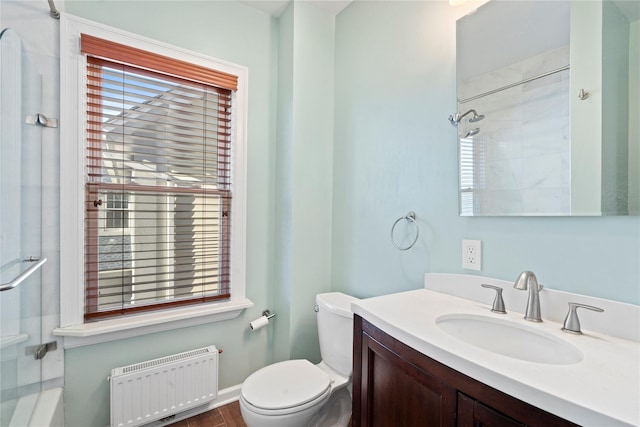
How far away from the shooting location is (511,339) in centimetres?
98

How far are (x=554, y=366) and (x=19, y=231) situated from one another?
187cm

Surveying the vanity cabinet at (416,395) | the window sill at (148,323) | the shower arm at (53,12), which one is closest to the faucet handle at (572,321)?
the vanity cabinet at (416,395)

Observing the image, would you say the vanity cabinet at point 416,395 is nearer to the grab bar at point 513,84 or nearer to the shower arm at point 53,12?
the grab bar at point 513,84

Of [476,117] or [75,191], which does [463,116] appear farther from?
[75,191]

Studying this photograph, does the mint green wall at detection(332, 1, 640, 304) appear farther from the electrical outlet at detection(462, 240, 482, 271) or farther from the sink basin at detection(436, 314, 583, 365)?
the sink basin at detection(436, 314, 583, 365)

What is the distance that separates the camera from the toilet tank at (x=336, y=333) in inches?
60.7

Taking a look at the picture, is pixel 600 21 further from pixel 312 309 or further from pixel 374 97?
pixel 312 309

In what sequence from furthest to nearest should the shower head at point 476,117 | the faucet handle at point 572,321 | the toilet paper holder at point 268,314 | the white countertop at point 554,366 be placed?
1. the toilet paper holder at point 268,314
2. the shower head at point 476,117
3. the faucet handle at point 572,321
4. the white countertop at point 554,366

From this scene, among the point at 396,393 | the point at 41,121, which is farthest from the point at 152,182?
the point at 396,393

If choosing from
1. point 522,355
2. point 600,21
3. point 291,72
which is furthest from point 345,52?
point 522,355

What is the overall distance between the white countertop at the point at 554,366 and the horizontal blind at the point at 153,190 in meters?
1.19

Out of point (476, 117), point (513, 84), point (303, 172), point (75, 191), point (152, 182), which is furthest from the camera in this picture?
point (303, 172)

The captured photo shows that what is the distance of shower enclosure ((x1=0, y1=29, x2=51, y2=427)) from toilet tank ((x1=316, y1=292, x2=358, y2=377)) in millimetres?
1272

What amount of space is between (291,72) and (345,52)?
405 mm
